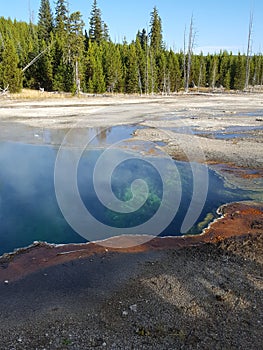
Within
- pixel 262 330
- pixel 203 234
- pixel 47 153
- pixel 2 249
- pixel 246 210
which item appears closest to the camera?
pixel 262 330

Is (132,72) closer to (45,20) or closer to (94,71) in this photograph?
(94,71)

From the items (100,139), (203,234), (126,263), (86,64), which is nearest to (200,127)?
(100,139)

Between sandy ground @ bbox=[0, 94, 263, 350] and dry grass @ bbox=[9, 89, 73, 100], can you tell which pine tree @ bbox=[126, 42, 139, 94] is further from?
sandy ground @ bbox=[0, 94, 263, 350]

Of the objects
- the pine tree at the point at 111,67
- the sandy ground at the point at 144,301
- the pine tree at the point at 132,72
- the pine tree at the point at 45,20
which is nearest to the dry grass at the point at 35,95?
the pine tree at the point at 111,67

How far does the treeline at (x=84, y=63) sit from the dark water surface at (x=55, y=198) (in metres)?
32.9

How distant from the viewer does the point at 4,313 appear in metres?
4.30

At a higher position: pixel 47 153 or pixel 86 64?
pixel 86 64

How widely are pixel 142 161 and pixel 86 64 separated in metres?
38.6

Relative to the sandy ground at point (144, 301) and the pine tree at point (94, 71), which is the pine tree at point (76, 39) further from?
the sandy ground at point (144, 301)

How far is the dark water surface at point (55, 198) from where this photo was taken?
23.2ft

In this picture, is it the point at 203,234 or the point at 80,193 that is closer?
the point at 203,234

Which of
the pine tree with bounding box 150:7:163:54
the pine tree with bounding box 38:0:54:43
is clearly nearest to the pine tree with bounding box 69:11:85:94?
the pine tree with bounding box 38:0:54:43

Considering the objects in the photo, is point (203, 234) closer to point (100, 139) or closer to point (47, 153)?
point (47, 153)

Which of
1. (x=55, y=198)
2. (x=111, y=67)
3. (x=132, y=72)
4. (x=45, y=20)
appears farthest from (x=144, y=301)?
(x=45, y=20)
